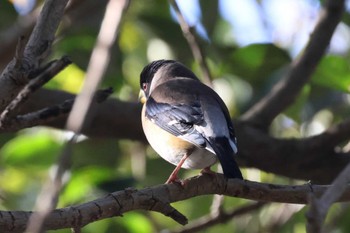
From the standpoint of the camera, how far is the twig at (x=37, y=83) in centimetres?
327

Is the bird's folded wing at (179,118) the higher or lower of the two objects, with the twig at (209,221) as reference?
higher

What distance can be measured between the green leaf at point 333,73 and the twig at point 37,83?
252cm

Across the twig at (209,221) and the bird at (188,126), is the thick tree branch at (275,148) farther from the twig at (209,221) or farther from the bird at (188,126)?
the twig at (209,221)

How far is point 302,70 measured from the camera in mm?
5512

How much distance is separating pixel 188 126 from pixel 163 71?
4.20 feet

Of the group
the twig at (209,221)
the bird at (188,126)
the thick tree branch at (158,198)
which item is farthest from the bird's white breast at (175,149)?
the twig at (209,221)

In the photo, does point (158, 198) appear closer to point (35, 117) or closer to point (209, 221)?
point (35, 117)

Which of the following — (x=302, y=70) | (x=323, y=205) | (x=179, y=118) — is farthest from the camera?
(x=302, y=70)

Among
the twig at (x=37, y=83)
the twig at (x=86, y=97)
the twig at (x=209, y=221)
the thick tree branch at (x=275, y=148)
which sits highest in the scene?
the twig at (x=86, y=97)

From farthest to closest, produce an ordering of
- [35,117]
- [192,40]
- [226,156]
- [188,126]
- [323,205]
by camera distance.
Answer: [192,40]
[188,126]
[226,156]
[35,117]
[323,205]

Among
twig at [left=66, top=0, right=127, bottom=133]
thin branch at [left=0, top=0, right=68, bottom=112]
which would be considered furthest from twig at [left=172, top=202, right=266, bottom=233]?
twig at [left=66, top=0, right=127, bottom=133]

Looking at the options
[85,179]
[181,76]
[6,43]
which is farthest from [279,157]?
[6,43]

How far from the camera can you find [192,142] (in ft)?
14.3

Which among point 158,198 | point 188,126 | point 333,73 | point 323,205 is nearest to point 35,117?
point 158,198
